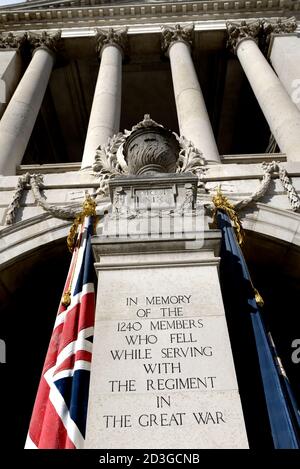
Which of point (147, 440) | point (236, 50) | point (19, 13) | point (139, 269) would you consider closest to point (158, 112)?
point (236, 50)

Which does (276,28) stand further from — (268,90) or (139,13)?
(139,13)

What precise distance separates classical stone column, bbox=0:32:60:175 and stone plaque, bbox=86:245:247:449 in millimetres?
8900

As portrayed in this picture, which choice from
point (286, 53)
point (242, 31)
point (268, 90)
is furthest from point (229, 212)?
point (242, 31)

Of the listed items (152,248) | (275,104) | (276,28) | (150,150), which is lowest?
(152,248)

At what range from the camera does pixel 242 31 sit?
2258cm

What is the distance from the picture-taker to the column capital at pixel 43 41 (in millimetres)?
22719

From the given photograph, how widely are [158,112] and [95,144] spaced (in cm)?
1523

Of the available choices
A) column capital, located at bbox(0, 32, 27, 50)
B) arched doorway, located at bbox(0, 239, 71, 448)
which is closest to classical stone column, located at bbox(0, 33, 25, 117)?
column capital, located at bbox(0, 32, 27, 50)

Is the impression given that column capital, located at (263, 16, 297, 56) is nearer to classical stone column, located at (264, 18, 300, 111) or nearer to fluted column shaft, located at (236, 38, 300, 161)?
classical stone column, located at (264, 18, 300, 111)

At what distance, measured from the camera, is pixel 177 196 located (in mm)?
8070

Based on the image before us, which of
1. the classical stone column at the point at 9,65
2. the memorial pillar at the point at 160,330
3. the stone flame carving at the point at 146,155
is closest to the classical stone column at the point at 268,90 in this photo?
the stone flame carving at the point at 146,155

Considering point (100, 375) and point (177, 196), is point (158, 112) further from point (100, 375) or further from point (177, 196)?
point (100, 375)

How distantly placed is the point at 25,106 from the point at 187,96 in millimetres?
6280
